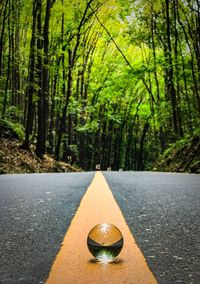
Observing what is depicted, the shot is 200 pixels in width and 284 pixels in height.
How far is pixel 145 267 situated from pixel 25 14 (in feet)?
82.2

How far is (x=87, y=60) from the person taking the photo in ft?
104

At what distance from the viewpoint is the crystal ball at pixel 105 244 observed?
6.08 feet

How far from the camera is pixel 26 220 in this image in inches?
132

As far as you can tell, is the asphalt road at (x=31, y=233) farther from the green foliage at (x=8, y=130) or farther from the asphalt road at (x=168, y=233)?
the green foliage at (x=8, y=130)

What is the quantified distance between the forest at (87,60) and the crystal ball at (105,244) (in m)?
14.9

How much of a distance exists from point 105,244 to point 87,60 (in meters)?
30.4

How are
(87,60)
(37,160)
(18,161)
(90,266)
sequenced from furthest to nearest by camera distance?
(87,60) < (37,160) < (18,161) < (90,266)

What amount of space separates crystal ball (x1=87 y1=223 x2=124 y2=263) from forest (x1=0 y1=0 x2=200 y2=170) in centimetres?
1491

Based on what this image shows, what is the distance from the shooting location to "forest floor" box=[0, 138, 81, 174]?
46.8ft

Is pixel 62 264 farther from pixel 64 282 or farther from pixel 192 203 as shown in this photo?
pixel 192 203

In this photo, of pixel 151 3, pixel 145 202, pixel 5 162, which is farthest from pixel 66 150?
pixel 145 202

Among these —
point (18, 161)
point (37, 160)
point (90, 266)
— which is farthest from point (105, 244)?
point (37, 160)

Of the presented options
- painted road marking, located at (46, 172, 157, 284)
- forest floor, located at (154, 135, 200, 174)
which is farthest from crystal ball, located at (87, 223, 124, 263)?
forest floor, located at (154, 135, 200, 174)

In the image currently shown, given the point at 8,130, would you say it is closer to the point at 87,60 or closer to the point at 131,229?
the point at 87,60
